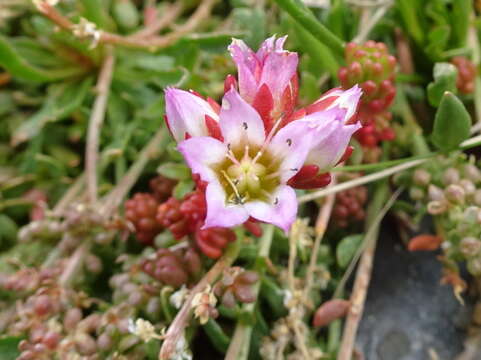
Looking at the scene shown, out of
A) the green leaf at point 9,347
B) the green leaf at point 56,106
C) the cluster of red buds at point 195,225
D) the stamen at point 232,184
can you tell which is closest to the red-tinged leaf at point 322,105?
the stamen at point 232,184

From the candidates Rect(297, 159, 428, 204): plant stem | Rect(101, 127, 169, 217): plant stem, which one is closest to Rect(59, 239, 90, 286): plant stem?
Rect(101, 127, 169, 217): plant stem

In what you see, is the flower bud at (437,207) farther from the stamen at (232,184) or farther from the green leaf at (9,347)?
the green leaf at (9,347)

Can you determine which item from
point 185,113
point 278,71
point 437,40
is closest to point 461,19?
point 437,40

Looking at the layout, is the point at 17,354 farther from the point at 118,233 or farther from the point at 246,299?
the point at 246,299

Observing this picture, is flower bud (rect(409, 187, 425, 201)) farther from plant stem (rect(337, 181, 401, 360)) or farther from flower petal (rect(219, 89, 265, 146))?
flower petal (rect(219, 89, 265, 146))

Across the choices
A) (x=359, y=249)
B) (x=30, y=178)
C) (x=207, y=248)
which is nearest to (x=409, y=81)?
(x=359, y=249)

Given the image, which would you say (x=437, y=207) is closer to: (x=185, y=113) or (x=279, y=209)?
(x=279, y=209)
